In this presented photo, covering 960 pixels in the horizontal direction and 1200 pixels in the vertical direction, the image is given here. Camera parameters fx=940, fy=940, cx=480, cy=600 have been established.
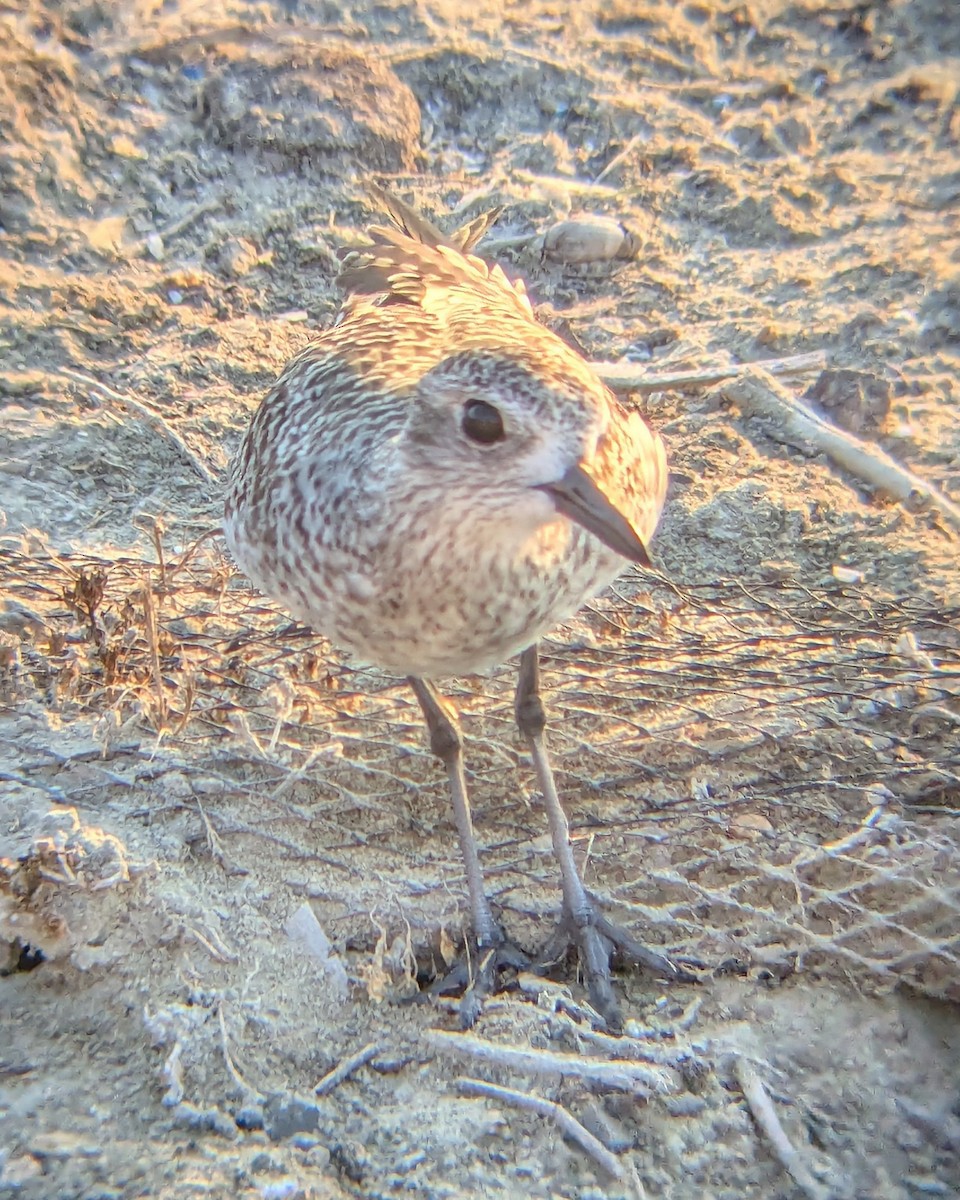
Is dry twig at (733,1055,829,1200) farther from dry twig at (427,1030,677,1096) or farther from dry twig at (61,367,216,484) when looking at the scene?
dry twig at (61,367,216,484)

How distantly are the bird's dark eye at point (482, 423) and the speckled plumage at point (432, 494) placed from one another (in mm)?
19

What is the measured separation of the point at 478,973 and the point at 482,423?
4.09 feet

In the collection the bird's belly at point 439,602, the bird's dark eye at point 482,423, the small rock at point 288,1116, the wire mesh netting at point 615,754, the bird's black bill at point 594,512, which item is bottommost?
the small rock at point 288,1116

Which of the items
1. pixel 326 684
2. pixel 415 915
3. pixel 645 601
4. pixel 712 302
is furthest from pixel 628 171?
pixel 415 915

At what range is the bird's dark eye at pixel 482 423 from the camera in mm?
1766

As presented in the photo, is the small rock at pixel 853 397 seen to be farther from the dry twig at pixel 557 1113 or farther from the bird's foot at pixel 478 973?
the dry twig at pixel 557 1113

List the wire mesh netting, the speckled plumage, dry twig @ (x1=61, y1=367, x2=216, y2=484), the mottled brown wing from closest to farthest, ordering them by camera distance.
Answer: the speckled plumage → the wire mesh netting → the mottled brown wing → dry twig @ (x1=61, y1=367, x2=216, y2=484)

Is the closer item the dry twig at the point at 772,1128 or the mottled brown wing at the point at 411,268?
the dry twig at the point at 772,1128

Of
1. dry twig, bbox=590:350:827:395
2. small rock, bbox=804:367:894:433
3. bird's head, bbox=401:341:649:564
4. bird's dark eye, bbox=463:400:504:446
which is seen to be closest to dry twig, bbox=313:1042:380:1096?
bird's head, bbox=401:341:649:564

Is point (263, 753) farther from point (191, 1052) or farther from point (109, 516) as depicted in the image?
point (109, 516)

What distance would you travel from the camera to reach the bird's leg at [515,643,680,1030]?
212 cm

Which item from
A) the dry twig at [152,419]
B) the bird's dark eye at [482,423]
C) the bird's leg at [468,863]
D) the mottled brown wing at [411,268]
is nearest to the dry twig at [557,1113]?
the bird's leg at [468,863]

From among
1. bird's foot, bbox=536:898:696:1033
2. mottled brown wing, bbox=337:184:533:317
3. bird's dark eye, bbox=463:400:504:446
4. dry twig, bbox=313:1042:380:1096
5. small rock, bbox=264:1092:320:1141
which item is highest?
mottled brown wing, bbox=337:184:533:317

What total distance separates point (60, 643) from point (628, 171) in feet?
13.5
